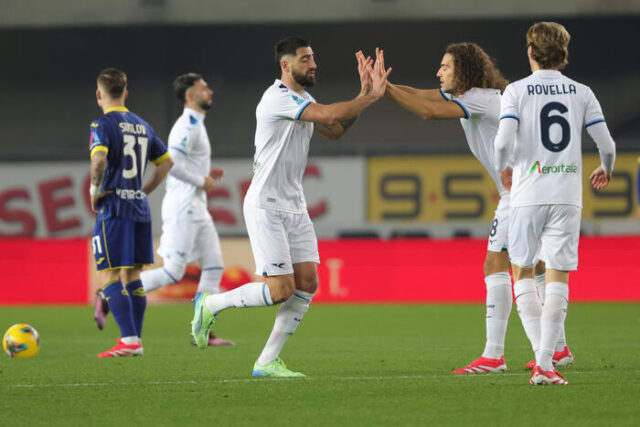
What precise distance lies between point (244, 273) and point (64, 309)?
275 cm

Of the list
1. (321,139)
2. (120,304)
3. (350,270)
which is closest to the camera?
(120,304)

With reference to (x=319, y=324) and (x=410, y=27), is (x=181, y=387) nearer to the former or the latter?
(x=319, y=324)

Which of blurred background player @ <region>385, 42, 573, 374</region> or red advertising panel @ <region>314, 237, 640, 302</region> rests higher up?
blurred background player @ <region>385, 42, 573, 374</region>

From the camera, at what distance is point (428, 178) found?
24.8m

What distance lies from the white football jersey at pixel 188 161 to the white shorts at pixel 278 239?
3.56m

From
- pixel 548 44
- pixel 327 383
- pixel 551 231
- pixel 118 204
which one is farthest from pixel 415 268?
pixel 548 44

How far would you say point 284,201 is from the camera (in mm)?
7055

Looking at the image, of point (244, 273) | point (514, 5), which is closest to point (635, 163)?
point (514, 5)

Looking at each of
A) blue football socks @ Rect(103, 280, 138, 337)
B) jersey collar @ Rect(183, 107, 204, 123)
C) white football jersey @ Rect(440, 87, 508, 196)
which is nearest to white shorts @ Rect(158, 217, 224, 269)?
jersey collar @ Rect(183, 107, 204, 123)

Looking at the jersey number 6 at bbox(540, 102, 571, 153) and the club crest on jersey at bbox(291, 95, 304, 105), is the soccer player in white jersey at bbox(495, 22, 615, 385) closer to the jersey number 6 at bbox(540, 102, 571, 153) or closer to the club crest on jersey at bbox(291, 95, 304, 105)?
the jersey number 6 at bbox(540, 102, 571, 153)

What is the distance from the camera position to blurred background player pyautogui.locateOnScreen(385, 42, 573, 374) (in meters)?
7.12

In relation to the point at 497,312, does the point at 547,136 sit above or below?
above

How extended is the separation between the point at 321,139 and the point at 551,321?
20226mm

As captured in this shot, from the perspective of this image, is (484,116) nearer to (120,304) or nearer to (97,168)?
(97,168)
